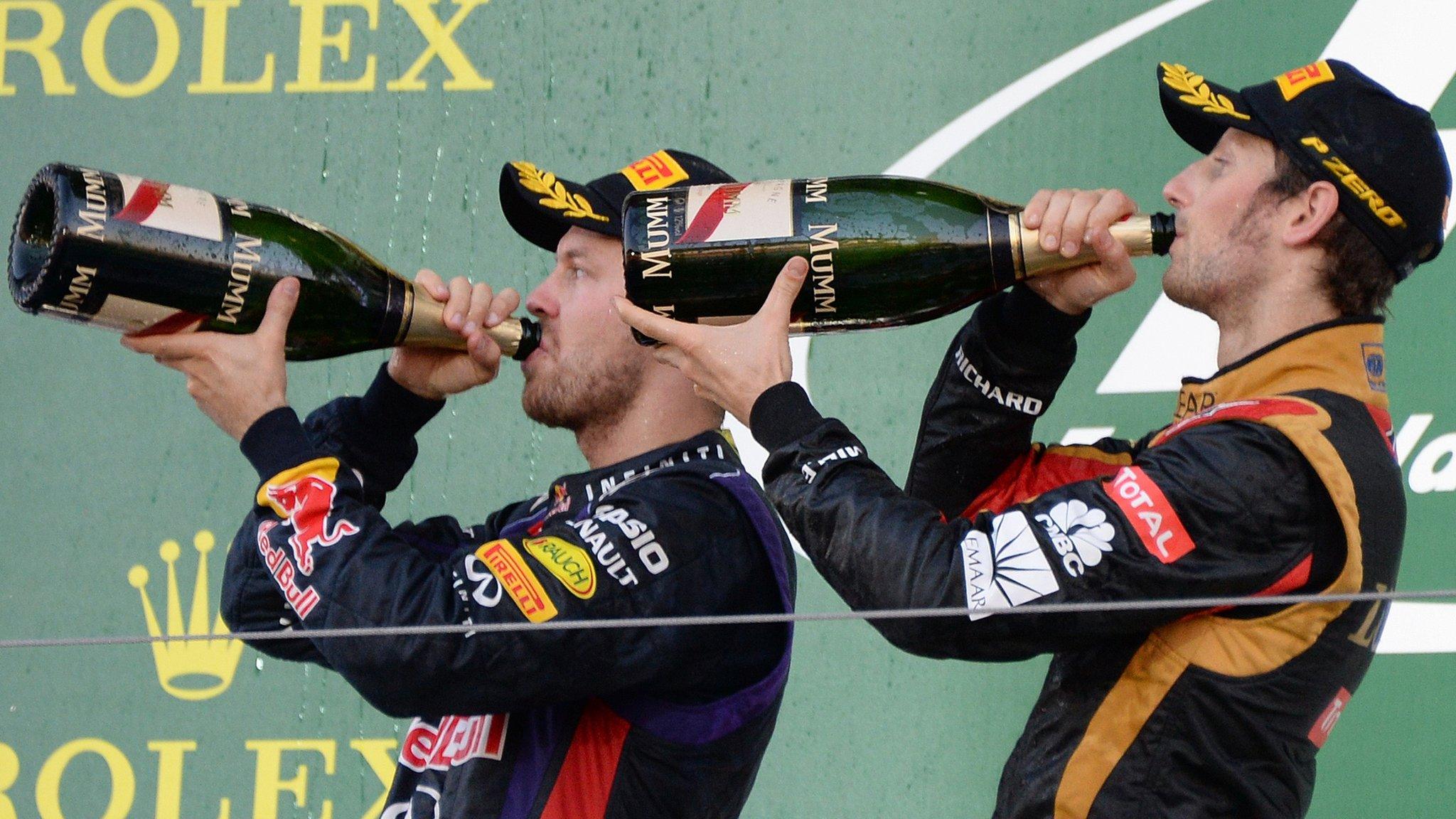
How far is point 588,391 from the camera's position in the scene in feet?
5.27

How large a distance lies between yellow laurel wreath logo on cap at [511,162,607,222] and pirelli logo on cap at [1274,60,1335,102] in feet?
1.94

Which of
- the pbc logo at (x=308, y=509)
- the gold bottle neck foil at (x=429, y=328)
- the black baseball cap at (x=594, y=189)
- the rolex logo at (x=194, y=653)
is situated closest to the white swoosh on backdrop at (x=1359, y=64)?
the black baseball cap at (x=594, y=189)

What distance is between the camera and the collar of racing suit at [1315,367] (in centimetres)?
129

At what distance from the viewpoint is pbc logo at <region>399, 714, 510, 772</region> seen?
4.77ft

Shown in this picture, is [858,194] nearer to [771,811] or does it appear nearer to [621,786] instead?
[621,786]

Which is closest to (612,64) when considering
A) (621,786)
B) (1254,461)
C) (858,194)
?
(858,194)

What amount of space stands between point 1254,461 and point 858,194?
370 mm

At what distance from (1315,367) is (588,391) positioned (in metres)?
0.61

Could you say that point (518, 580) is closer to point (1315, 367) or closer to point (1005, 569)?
point (1005, 569)

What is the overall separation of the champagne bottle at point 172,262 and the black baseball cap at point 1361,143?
0.70 metres

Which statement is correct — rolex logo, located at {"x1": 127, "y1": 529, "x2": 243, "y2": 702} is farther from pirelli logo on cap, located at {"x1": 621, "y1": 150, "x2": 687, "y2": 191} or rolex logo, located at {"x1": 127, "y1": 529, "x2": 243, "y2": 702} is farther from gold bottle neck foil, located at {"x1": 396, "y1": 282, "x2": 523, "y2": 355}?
pirelli logo on cap, located at {"x1": 621, "y1": 150, "x2": 687, "y2": 191}

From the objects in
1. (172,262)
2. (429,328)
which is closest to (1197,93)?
(429,328)

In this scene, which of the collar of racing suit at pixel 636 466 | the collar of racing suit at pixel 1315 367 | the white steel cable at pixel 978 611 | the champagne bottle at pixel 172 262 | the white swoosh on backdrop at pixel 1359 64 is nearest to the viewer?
the white steel cable at pixel 978 611

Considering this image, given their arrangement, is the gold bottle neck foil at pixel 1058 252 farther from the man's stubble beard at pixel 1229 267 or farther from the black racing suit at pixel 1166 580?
the black racing suit at pixel 1166 580
